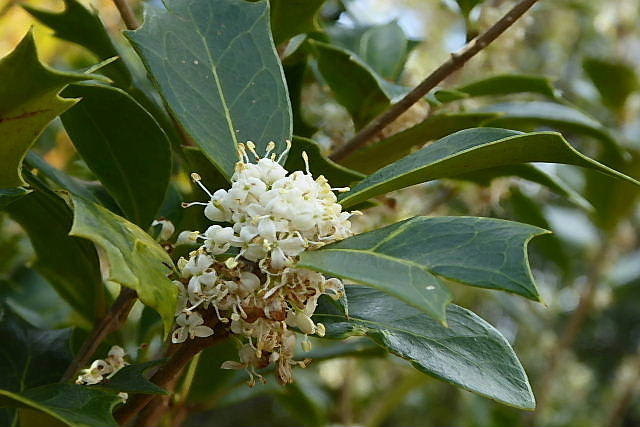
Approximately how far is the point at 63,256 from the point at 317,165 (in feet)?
1.06

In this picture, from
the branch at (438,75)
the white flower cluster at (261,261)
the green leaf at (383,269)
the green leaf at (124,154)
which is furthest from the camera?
the branch at (438,75)

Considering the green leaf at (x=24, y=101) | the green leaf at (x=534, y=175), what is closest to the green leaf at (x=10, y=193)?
the green leaf at (x=24, y=101)

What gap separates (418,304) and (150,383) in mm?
267

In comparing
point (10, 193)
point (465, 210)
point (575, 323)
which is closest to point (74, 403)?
point (10, 193)

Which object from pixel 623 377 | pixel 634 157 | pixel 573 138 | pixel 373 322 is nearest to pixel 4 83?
pixel 373 322

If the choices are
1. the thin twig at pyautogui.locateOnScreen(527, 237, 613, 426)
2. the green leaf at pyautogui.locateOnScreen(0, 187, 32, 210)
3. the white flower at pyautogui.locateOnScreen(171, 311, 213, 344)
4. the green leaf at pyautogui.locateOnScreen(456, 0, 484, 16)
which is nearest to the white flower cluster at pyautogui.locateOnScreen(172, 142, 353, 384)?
the white flower at pyautogui.locateOnScreen(171, 311, 213, 344)

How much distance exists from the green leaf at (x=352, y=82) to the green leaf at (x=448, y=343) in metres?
0.36

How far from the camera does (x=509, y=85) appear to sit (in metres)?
1.04

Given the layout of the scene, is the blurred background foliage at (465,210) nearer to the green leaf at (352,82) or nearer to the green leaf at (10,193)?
the green leaf at (352,82)

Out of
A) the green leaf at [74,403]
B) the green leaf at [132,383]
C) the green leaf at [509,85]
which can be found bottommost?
the green leaf at [132,383]

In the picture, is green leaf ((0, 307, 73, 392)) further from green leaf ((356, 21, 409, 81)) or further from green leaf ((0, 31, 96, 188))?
green leaf ((356, 21, 409, 81))

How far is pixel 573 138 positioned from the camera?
138 inches

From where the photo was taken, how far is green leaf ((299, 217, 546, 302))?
48cm

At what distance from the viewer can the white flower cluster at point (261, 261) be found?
0.58 metres
